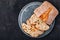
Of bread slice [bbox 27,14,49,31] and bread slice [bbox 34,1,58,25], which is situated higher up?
bread slice [bbox 34,1,58,25]

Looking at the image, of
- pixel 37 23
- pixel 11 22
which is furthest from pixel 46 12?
pixel 11 22

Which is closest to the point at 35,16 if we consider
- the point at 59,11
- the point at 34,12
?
the point at 34,12

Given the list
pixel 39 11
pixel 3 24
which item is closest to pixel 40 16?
pixel 39 11

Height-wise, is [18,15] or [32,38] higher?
[18,15]

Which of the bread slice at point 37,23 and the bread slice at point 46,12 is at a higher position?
the bread slice at point 46,12

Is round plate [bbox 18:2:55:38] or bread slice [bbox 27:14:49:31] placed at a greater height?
round plate [bbox 18:2:55:38]

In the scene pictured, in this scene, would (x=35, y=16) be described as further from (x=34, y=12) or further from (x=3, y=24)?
(x=3, y=24)

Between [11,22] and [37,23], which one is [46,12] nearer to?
[37,23]

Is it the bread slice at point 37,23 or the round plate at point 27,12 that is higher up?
the round plate at point 27,12
